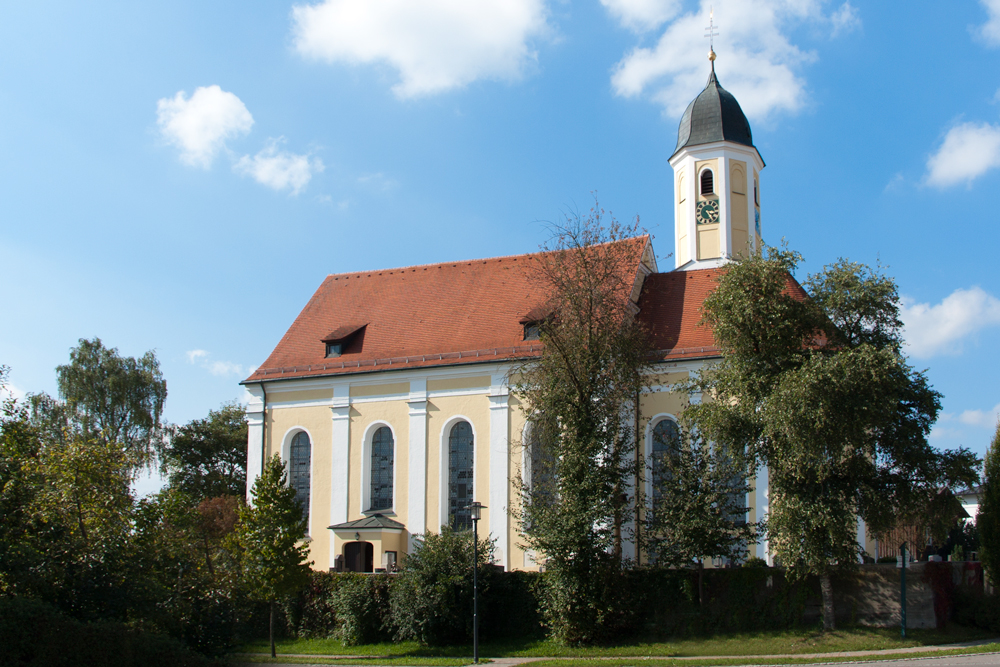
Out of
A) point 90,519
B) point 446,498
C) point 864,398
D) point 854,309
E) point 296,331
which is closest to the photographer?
point 90,519

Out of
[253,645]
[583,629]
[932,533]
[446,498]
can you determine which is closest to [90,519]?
[253,645]

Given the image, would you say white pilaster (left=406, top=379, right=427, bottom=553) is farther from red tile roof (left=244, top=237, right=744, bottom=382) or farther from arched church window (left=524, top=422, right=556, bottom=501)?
arched church window (left=524, top=422, right=556, bottom=501)

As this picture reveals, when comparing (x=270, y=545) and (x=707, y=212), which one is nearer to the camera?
(x=270, y=545)

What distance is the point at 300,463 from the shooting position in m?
33.4

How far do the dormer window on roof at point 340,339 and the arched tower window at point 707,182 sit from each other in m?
14.5

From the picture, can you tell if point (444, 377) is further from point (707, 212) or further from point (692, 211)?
point (707, 212)

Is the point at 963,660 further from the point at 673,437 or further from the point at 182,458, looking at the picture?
the point at 182,458

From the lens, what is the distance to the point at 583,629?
23031 millimetres

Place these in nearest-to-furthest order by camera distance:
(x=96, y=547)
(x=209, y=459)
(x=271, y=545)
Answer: (x=96, y=547)
(x=271, y=545)
(x=209, y=459)

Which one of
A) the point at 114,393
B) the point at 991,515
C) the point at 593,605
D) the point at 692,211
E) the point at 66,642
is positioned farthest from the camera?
the point at 114,393

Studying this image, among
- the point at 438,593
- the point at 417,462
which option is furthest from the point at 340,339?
the point at 438,593

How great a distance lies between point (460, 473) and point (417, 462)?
5.21 ft

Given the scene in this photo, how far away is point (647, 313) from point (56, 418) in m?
29.4

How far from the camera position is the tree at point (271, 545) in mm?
25047
